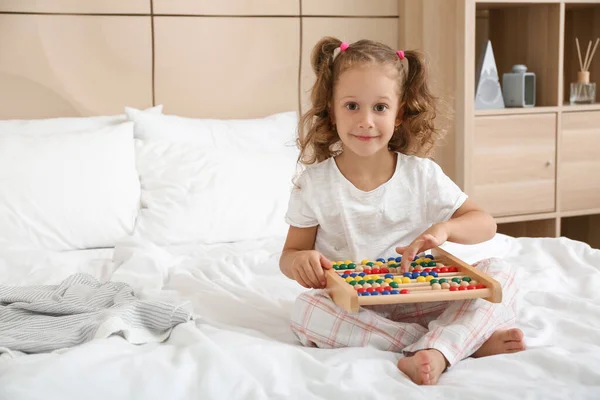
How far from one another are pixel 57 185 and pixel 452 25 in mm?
1616

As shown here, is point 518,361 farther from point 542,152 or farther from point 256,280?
point 542,152

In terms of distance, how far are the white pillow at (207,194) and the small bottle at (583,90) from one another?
1384 mm

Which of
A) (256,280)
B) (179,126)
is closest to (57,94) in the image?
(179,126)

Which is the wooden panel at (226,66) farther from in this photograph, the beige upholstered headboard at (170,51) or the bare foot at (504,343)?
→ the bare foot at (504,343)

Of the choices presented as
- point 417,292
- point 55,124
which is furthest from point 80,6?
point 417,292

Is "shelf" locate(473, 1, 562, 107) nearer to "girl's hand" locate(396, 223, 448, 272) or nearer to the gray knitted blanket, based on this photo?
"girl's hand" locate(396, 223, 448, 272)

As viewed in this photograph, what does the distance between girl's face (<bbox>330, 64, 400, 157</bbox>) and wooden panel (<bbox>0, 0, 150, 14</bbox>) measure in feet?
4.60

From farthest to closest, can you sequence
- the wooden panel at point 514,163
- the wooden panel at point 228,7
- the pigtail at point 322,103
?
the wooden panel at point 514,163
the wooden panel at point 228,7
the pigtail at point 322,103

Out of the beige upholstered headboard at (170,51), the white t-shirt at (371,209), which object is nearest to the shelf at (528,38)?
the beige upholstered headboard at (170,51)

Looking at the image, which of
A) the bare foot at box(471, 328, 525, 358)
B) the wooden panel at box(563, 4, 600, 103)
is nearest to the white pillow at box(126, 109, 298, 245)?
the bare foot at box(471, 328, 525, 358)

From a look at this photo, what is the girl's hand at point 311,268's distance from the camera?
5.09 ft

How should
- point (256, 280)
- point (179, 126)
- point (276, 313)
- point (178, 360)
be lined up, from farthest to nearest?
point (179, 126) < point (256, 280) < point (276, 313) < point (178, 360)

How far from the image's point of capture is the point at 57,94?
9.17ft

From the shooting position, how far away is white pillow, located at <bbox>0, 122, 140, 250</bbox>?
7.47 feet
